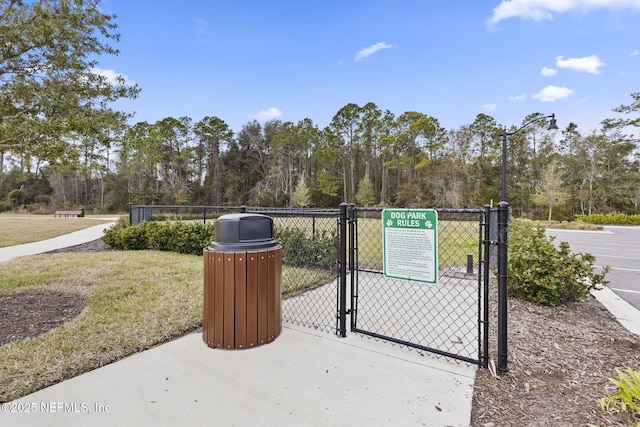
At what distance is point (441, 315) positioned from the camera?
3.50 meters

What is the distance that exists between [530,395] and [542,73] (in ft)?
73.5

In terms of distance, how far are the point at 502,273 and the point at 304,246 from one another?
399 cm

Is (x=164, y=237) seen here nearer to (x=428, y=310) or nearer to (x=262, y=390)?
(x=428, y=310)

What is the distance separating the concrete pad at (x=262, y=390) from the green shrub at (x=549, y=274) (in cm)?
200

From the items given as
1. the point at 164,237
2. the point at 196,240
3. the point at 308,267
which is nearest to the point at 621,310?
the point at 308,267

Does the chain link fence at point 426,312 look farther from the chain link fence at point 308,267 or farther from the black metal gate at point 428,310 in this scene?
the chain link fence at point 308,267

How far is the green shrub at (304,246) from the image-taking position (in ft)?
18.7

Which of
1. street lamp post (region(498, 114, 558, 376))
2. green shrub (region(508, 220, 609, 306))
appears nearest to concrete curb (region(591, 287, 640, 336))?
green shrub (region(508, 220, 609, 306))

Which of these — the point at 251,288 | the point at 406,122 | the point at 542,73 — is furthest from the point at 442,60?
the point at 406,122

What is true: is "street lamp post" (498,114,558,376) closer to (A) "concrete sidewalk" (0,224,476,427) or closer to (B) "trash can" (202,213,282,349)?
(A) "concrete sidewalk" (0,224,476,427)

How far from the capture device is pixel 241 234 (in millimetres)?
2564

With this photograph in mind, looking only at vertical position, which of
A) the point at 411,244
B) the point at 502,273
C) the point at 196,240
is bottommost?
the point at 196,240

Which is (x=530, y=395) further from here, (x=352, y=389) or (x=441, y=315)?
(x=441, y=315)

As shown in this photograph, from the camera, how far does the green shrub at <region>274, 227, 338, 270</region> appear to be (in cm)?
570
